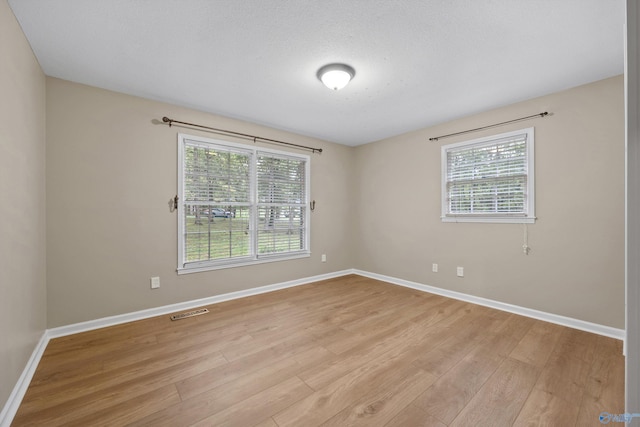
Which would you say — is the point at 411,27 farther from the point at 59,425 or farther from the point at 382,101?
the point at 59,425

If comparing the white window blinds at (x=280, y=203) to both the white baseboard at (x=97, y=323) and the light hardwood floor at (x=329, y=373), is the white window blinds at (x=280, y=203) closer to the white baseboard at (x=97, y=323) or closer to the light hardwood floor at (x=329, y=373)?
the white baseboard at (x=97, y=323)

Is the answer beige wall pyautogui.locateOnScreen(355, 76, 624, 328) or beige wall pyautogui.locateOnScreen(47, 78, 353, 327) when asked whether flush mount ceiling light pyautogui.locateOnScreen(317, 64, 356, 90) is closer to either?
beige wall pyautogui.locateOnScreen(47, 78, 353, 327)

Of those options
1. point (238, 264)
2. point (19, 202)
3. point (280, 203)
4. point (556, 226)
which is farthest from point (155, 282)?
point (556, 226)

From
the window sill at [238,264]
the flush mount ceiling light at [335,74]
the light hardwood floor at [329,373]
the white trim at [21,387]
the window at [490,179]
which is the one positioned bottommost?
the light hardwood floor at [329,373]

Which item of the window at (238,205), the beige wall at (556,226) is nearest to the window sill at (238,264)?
the window at (238,205)

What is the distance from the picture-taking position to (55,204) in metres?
2.48

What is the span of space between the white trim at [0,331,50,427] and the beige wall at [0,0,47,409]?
0.05 meters

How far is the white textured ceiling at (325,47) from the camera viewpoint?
1.71 m

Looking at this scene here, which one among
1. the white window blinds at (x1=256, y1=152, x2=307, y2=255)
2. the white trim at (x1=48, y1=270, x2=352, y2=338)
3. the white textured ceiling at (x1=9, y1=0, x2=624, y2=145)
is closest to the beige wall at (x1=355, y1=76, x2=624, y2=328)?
the white textured ceiling at (x1=9, y1=0, x2=624, y2=145)

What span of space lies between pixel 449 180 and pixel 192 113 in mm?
3555

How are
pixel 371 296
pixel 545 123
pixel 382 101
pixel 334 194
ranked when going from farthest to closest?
1. pixel 334 194
2. pixel 371 296
3. pixel 382 101
4. pixel 545 123

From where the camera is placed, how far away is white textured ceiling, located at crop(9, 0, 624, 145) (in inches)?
67.3

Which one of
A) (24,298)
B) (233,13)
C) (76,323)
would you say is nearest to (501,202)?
(233,13)

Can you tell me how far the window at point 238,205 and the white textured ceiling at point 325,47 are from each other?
29.6 inches
